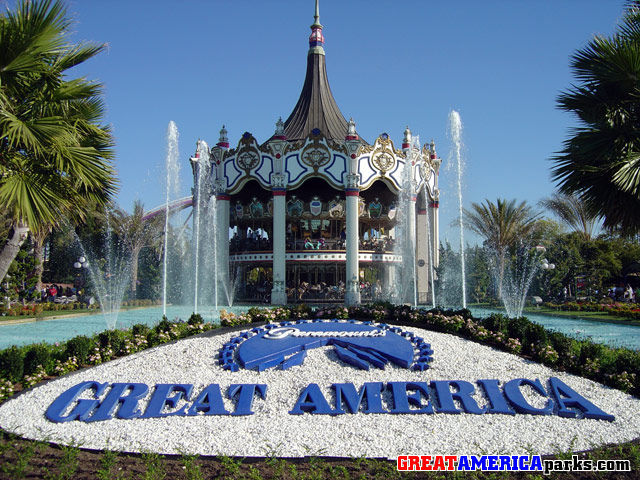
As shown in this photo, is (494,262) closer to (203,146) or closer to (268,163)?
(268,163)

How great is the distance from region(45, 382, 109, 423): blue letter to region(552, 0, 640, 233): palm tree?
400 inches

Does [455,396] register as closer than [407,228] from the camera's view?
Yes

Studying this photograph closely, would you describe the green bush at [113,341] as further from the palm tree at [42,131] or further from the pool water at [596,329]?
the pool water at [596,329]

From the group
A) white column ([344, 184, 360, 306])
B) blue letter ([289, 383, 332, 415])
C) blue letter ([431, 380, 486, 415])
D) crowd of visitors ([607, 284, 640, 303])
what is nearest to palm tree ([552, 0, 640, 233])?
blue letter ([431, 380, 486, 415])

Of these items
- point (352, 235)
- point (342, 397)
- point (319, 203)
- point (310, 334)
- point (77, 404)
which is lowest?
point (77, 404)

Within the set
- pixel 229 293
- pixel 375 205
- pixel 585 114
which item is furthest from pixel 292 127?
pixel 585 114

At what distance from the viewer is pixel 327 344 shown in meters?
12.3

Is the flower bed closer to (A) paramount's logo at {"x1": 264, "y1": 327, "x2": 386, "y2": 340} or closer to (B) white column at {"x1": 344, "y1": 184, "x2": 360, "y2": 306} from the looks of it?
(A) paramount's logo at {"x1": 264, "y1": 327, "x2": 386, "y2": 340}

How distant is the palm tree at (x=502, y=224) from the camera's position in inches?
1761

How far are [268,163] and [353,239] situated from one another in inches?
273

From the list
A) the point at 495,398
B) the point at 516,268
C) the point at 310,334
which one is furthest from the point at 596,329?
the point at 516,268

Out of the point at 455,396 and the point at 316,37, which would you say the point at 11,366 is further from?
the point at 316,37

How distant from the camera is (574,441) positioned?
26.5 feet

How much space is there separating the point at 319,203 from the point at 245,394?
26660mm
